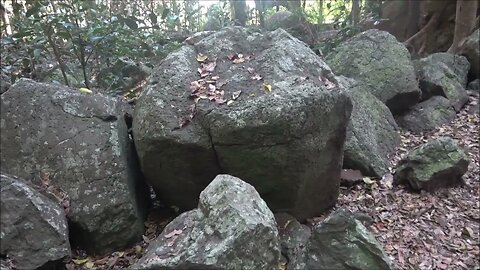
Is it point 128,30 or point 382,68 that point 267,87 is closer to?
point 128,30

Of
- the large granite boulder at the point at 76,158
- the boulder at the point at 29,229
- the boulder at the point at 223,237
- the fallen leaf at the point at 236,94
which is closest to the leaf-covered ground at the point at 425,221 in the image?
the boulder at the point at 223,237

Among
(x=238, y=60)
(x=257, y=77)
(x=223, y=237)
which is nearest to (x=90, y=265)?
(x=223, y=237)

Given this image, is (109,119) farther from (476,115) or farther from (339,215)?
(476,115)

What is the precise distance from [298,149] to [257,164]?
0.35 metres

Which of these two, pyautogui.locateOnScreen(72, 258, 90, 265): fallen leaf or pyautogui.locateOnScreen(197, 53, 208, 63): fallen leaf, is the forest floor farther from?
pyautogui.locateOnScreen(197, 53, 208, 63): fallen leaf

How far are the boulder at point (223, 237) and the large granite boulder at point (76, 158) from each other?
727 millimetres

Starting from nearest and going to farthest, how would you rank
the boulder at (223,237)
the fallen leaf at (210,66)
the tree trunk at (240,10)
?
the boulder at (223,237), the fallen leaf at (210,66), the tree trunk at (240,10)

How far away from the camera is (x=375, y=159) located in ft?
15.7

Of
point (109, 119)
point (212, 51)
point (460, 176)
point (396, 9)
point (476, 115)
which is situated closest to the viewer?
point (109, 119)

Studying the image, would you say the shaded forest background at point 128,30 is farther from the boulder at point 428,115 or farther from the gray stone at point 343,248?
the gray stone at point 343,248

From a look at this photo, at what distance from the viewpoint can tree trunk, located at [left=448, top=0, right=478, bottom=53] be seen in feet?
26.9

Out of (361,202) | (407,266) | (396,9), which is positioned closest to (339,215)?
(407,266)

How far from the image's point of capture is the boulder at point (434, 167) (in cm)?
442

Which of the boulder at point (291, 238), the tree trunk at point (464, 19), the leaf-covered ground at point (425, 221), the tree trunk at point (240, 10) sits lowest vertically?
the leaf-covered ground at point (425, 221)
